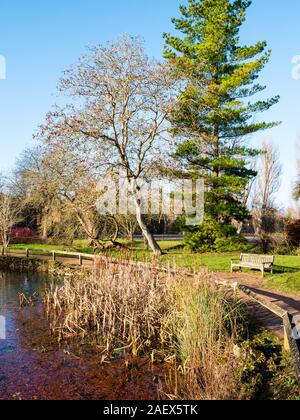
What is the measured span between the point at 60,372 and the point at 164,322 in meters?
1.78

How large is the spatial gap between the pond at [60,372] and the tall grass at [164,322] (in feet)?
0.99

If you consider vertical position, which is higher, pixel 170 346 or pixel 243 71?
pixel 243 71

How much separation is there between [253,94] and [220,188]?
498 centimetres

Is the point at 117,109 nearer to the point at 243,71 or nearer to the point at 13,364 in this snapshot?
the point at 243,71

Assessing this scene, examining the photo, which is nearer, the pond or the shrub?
the pond

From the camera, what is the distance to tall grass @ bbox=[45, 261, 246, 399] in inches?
196

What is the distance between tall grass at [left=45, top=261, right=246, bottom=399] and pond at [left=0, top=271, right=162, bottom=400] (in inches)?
11.9

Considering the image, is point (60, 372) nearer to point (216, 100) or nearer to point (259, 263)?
point (259, 263)

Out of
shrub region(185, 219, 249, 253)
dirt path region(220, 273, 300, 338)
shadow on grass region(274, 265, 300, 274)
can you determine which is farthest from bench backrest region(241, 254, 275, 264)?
shrub region(185, 219, 249, 253)

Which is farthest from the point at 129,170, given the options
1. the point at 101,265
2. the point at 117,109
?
the point at 101,265

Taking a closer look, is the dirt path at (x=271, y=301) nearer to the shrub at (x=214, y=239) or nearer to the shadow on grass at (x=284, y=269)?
the shadow on grass at (x=284, y=269)

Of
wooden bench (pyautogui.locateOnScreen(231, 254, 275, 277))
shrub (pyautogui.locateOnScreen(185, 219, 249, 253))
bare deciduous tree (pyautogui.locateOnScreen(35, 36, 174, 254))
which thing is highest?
bare deciduous tree (pyautogui.locateOnScreen(35, 36, 174, 254))

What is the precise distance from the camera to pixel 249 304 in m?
8.62

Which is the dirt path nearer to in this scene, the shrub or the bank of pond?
the bank of pond
